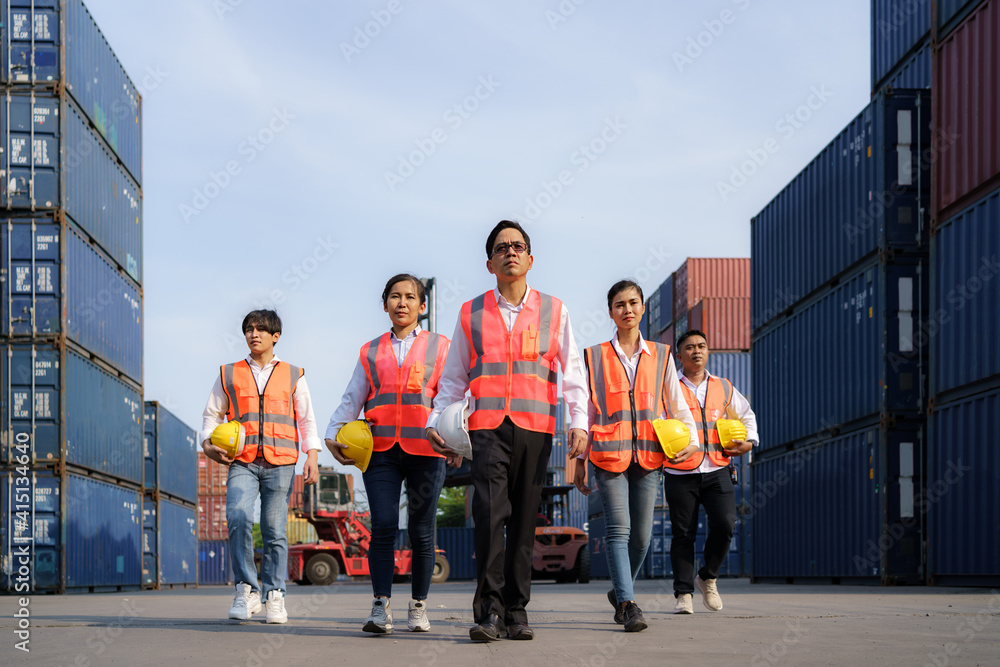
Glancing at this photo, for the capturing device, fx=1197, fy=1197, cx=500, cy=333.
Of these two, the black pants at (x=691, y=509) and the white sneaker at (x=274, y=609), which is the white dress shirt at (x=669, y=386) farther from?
the white sneaker at (x=274, y=609)

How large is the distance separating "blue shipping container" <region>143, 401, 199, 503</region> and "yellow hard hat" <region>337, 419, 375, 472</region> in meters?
17.4

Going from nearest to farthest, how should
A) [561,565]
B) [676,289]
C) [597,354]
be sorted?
1. [597,354]
2. [561,565]
3. [676,289]

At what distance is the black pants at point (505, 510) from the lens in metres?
5.05

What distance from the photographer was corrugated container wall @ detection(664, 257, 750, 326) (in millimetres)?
32750

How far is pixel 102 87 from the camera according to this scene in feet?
62.6

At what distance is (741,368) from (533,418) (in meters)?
24.7

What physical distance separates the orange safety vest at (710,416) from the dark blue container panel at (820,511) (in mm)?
7915

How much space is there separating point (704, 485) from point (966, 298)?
22.4 feet

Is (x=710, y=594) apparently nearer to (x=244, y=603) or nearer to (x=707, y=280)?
(x=244, y=603)

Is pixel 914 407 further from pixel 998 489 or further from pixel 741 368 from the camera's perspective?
pixel 741 368

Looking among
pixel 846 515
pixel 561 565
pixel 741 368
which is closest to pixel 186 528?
pixel 561 565

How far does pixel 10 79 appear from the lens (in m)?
16.7

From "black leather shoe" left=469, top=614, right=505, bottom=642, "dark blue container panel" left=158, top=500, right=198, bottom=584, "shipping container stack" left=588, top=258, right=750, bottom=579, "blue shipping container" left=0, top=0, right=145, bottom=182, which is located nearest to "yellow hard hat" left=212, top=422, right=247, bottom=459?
"black leather shoe" left=469, top=614, right=505, bottom=642

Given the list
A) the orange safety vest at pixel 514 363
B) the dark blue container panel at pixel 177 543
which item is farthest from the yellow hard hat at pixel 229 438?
the dark blue container panel at pixel 177 543
